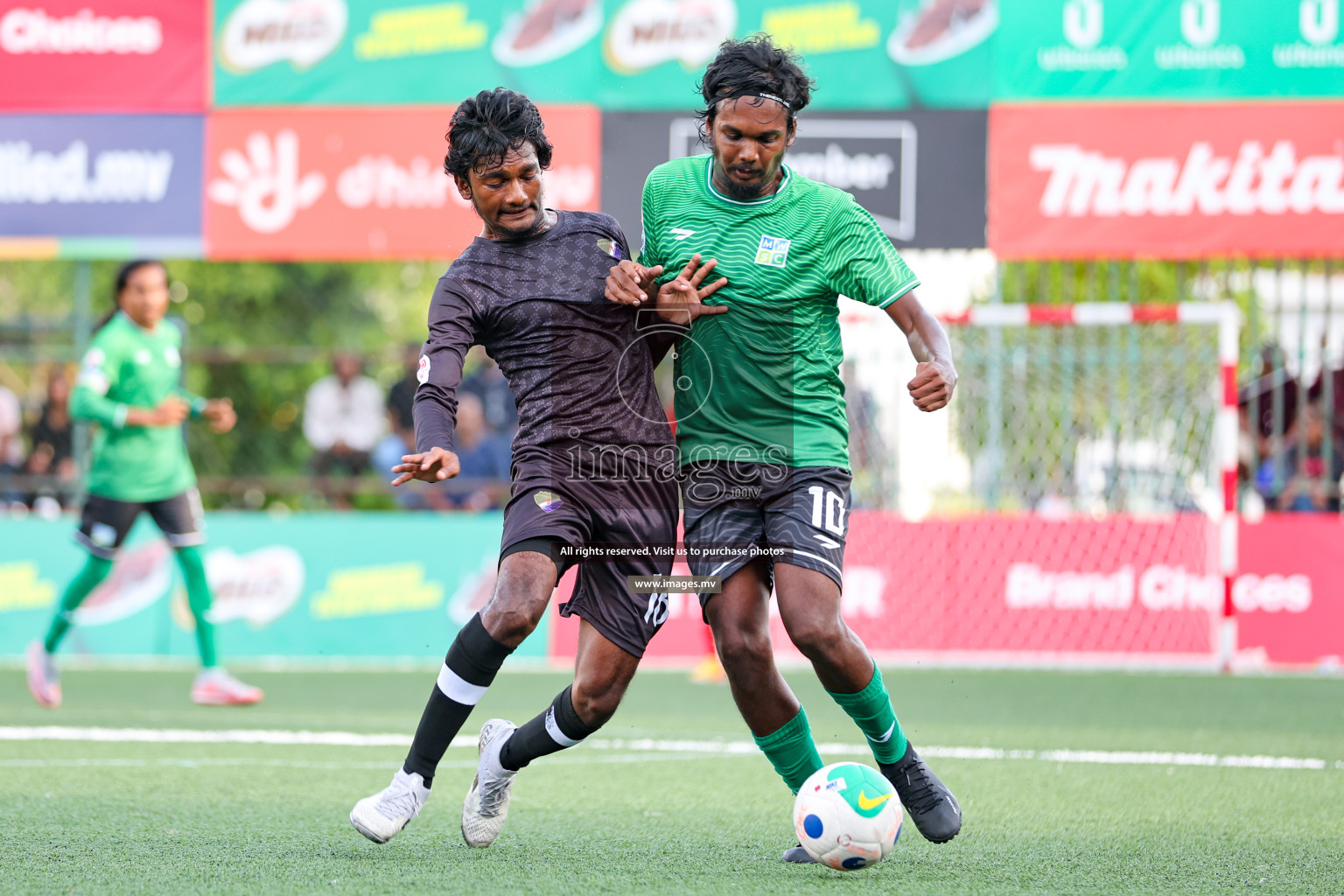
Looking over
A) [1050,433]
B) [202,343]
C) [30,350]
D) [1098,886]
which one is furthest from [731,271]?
[202,343]

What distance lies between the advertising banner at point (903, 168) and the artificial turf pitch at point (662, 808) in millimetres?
3302

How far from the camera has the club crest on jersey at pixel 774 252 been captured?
173 inches

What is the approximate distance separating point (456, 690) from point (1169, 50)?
7.83m

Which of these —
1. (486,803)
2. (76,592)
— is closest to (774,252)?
(486,803)

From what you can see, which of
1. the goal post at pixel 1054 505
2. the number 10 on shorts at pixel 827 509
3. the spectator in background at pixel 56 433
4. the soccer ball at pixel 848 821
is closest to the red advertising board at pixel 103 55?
the spectator in background at pixel 56 433

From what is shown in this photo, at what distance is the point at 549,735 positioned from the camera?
4.44 metres

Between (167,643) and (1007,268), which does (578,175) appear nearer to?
(1007,268)

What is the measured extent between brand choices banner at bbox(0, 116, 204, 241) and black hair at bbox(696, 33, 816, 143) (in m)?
7.37

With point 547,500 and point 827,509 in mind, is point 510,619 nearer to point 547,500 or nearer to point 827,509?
point 547,500

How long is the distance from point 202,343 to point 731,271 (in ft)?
70.6

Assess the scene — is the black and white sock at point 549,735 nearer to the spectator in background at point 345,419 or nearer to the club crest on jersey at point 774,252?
the club crest on jersey at point 774,252

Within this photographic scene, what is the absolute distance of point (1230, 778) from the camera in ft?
19.1

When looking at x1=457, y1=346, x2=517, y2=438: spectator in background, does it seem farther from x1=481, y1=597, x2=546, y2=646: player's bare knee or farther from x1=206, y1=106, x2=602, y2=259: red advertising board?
x1=481, y1=597, x2=546, y2=646: player's bare knee

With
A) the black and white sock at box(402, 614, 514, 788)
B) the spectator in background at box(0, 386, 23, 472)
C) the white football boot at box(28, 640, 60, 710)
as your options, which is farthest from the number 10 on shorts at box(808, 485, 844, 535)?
the spectator in background at box(0, 386, 23, 472)
